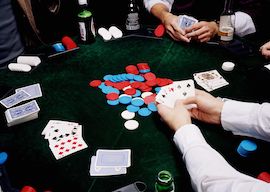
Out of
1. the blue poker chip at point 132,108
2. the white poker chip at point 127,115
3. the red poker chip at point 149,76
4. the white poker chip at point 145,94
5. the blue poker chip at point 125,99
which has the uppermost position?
the red poker chip at point 149,76

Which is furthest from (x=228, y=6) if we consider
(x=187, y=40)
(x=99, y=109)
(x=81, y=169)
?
(x=81, y=169)

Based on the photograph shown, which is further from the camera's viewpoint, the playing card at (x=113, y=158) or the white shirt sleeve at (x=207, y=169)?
the playing card at (x=113, y=158)

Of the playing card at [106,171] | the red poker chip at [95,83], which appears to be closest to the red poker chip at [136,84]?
the red poker chip at [95,83]

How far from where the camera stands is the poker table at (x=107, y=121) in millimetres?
1198

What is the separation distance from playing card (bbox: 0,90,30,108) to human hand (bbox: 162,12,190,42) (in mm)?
1228

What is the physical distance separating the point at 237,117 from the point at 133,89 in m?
0.61

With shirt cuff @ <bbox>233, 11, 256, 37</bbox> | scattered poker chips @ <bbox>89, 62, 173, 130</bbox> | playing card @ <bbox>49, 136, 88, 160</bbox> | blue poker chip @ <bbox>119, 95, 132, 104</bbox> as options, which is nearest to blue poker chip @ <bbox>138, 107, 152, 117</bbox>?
scattered poker chips @ <bbox>89, 62, 173, 130</bbox>

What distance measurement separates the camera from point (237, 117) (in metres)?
1.42

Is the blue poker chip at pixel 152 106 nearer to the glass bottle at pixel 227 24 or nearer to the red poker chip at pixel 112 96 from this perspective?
the red poker chip at pixel 112 96

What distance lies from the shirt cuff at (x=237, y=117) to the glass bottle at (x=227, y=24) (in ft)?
2.82

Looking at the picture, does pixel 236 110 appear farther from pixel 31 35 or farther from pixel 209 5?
pixel 31 35

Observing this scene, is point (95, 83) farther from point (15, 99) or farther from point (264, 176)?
point (264, 176)

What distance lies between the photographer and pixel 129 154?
128cm

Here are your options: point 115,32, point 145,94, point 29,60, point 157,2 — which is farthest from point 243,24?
point 29,60
